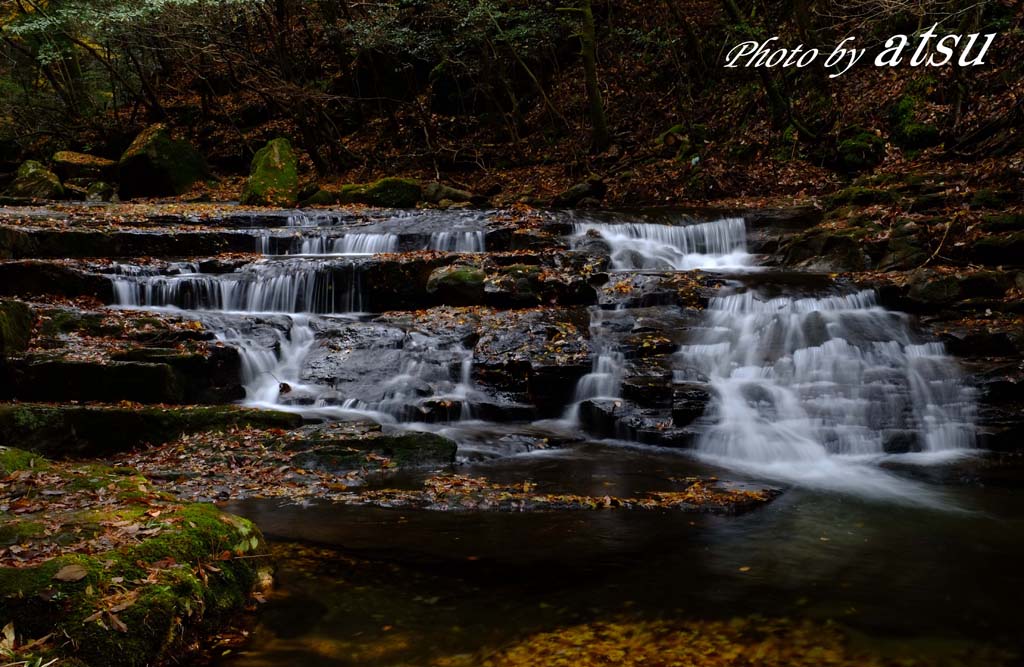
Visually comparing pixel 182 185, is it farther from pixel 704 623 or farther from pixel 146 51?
pixel 704 623

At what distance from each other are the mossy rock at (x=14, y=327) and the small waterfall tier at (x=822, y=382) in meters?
8.03

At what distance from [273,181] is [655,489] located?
52.7 ft

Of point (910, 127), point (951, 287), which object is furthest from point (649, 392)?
point (910, 127)

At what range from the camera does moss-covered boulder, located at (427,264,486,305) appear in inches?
473

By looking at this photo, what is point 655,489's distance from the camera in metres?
6.92

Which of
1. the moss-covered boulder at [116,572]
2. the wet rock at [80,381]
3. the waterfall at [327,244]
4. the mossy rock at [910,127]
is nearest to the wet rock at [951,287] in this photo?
the mossy rock at [910,127]

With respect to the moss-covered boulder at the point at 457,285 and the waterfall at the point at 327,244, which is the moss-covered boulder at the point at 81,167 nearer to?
the waterfall at the point at 327,244

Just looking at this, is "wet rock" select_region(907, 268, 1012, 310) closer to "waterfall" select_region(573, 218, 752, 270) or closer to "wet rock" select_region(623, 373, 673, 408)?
"waterfall" select_region(573, 218, 752, 270)

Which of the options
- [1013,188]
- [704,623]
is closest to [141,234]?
[704,623]

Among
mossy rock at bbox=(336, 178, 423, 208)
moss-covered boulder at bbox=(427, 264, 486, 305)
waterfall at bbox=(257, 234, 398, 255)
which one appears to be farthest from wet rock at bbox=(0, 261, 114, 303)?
mossy rock at bbox=(336, 178, 423, 208)

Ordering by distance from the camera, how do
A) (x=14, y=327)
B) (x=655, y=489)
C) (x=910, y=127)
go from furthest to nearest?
(x=910, y=127)
(x=14, y=327)
(x=655, y=489)

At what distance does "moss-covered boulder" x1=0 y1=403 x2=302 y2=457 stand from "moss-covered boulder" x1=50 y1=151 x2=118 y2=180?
18.4 metres

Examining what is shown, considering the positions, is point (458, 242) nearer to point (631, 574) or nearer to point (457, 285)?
point (457, 285)

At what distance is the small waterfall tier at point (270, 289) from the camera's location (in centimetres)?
1219
